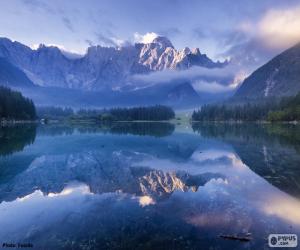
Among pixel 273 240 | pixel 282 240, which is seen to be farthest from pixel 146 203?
pixel 282 240

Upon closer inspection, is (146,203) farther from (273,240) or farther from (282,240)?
(282,240)

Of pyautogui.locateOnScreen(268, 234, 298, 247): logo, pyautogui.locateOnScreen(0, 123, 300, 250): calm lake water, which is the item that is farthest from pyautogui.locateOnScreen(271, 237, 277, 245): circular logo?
pyautogui.locateOnScreen(0, 123, 300, 250): calm lake water

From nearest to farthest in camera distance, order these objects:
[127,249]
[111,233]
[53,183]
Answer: [127,249] → [111,233] → [53,183]

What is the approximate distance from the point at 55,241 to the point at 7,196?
13.5 meters

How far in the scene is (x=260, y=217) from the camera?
2383cm

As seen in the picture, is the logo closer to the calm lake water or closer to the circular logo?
the circular logo

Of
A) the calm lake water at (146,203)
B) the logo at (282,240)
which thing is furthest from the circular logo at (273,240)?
the calm lake water at (146,203)

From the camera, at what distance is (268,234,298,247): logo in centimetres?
1882

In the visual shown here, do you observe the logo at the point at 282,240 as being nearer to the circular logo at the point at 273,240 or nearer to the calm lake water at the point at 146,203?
the circular logo at the point at 273,240

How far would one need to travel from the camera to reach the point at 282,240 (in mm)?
19328

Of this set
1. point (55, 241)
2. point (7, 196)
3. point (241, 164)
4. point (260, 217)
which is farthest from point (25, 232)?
point (241, 164)

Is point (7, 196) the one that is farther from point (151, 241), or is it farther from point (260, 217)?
point (260, 217)

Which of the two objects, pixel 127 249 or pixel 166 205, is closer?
pixel 127 249

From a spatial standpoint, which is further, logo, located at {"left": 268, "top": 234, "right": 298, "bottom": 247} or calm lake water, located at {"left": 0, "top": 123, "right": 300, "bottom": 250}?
calm lake water, located at {"left": 0, "top": 123, "right": 300, "bottom": 250}
